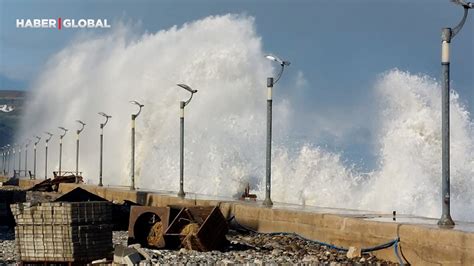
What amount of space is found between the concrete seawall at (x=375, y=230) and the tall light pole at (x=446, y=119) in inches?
10.3

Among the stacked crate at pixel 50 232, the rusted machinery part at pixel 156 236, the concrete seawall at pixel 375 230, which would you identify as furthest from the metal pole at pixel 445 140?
the stacked crate at pixel 50 232

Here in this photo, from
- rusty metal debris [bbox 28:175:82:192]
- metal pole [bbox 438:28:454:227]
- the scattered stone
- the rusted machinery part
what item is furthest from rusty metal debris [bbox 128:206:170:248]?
rusty metal debris [bbox 28:175:82:192]

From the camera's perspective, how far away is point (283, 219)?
18.1 meters

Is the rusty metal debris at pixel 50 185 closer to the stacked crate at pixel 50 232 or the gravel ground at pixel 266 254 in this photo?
the gravel ground at pixel 266 254

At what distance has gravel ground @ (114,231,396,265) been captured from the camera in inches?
523

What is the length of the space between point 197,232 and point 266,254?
1287 millimetres

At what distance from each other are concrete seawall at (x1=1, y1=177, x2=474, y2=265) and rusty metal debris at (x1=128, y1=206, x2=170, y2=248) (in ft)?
9.05

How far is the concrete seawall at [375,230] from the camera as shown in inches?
464

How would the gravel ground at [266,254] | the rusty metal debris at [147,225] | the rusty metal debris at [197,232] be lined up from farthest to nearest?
1. the rusty metal debris at [147,225]
2. the rusty metal debris at [197,232]
3. the gravel ground at [266,254]

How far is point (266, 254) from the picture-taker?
15.0 metres

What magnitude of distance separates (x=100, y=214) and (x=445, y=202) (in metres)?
5.54

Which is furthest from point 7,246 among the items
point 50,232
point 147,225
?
point 50,232

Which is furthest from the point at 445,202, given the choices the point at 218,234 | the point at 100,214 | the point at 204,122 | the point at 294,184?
the point at 204,122

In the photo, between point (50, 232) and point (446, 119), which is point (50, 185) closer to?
point (50, 232)
